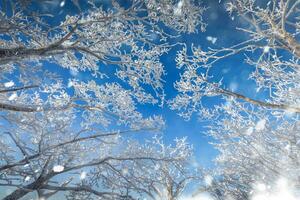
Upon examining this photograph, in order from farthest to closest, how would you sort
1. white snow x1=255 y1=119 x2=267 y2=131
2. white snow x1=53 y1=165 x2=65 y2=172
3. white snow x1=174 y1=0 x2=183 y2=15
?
white snow x1=53 y1=165 x2=65 y2=172 < white snow x1=255 y1=119 x2=267 y2=131 < white snow x1=174 y1=0 x2=183 y2=15

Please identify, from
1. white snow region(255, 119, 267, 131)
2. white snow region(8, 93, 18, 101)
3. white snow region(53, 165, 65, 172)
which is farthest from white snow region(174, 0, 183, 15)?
white snow region(53, 165, 65, 172)

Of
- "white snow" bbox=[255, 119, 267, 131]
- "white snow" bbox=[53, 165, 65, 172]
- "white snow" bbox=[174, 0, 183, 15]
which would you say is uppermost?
"white snow" bbox=[174, 0, 183, 15]

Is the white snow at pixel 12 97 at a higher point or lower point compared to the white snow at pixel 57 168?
higher

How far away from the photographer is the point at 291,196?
9195 mm

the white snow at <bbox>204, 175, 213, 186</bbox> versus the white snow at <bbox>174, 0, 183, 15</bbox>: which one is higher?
the white snow at <bbox>174, 0, 183, 15</bbox>

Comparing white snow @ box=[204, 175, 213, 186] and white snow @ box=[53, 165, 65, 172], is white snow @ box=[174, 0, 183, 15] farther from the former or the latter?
white snow @ box=[204, 175, 213, 186]

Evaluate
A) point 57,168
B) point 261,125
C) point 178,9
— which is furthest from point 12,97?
point 261,125

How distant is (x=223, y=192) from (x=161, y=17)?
385 inches

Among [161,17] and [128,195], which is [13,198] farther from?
[161,17]

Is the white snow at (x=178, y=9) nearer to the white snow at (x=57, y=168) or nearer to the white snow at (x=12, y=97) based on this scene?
the white snow at (x=12, y=97)

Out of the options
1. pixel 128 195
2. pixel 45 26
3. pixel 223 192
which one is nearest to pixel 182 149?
pixel 223 192

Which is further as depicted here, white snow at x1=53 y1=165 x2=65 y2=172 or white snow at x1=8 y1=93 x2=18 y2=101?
white snow at x1=53 y1=165 x2=65 y2=172

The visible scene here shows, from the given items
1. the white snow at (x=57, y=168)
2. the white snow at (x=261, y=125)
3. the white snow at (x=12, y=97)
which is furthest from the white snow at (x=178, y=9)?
the white snow at (x=57, y=168)

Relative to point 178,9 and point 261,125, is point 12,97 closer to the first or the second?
point 178,9
